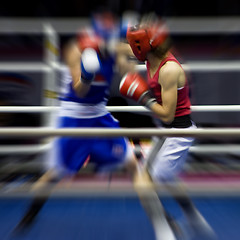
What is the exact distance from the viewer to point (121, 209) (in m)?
2.00

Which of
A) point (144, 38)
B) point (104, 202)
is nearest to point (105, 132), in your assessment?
point (144, 38)

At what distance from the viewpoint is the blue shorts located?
1560 mm

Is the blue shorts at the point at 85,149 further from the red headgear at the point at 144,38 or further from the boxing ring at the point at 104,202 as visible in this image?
the red headgear at the point at 144,38

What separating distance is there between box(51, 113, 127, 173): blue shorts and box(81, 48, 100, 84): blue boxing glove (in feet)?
0.88

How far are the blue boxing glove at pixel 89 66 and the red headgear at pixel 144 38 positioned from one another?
0.88 ft

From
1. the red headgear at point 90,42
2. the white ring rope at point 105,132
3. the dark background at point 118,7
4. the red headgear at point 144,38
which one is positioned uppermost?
the dark background at point 118,7

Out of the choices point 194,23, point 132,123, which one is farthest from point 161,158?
point 132,123

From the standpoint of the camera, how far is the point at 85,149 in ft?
5.15

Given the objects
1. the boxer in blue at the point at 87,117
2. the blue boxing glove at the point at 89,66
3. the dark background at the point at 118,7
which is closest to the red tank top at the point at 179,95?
the boxer in blue at the point at 87,117

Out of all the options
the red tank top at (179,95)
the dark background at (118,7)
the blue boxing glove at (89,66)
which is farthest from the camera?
the dark background at (118,7)

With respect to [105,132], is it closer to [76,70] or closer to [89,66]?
[89,66]

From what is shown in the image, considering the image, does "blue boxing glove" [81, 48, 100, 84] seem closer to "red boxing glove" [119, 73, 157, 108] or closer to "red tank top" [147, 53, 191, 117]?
"red boxing glove" [119, 73, 157, 108]

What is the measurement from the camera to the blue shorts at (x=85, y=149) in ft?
5.12

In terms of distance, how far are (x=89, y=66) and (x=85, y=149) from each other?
41 centimetres
